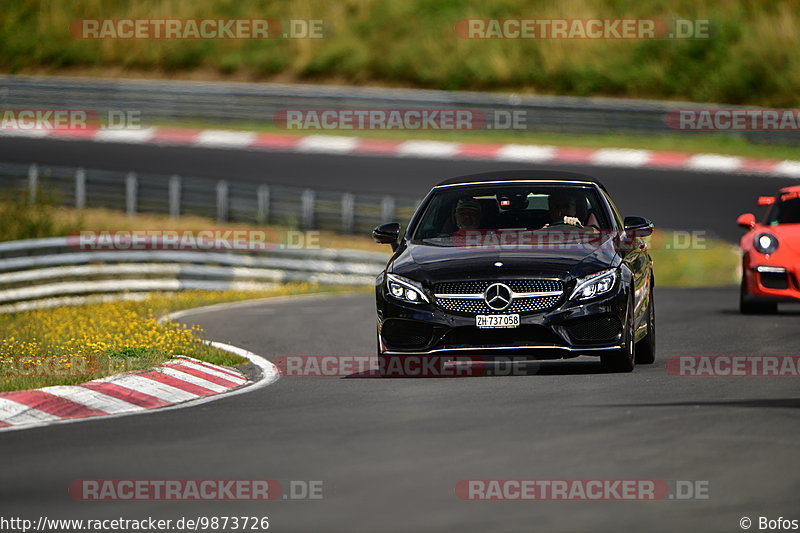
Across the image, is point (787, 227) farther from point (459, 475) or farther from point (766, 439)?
point (459, 475)

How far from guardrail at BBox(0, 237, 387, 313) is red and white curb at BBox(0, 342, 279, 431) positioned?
9.94 metres

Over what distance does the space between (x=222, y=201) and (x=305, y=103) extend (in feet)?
21.3

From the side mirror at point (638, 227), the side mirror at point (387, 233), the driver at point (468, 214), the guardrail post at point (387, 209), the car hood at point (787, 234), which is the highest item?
the driver at point (468, 214)

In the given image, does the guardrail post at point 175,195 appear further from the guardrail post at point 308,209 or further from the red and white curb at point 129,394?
the red and white curb at point 129,394

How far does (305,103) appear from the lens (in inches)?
1508

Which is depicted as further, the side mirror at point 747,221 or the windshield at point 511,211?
the side mirror at point 747,221

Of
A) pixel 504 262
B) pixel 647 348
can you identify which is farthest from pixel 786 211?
pixel 504 262

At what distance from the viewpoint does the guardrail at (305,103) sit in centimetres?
3588

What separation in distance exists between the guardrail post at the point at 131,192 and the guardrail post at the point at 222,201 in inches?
75.8

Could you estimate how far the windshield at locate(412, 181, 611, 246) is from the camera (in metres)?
12.6

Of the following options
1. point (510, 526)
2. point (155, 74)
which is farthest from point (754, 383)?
point (155, 74)

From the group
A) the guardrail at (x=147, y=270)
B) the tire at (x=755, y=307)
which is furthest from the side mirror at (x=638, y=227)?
the guardrail at (x=147, y=270)

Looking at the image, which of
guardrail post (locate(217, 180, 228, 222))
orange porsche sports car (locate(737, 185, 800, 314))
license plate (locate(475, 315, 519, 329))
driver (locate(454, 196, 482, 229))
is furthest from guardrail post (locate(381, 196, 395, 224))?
license plate (locate(475, 315, 519, 329))

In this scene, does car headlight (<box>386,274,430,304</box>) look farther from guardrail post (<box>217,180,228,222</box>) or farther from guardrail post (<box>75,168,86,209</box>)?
guardrail post (<box>75,168,86,209</box>)
